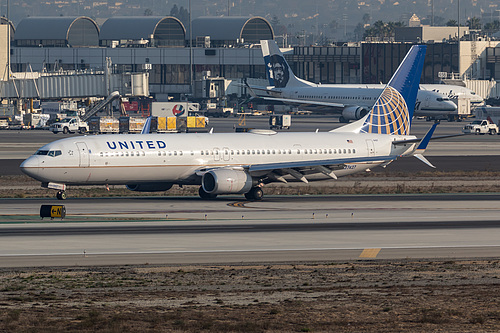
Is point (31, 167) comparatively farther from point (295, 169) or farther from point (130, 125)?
point (130, 125)

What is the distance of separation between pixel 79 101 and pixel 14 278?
131 metres

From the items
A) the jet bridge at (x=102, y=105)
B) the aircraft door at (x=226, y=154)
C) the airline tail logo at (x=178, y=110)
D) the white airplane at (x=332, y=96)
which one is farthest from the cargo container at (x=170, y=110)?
the aircraft door at (x=226, y=154)

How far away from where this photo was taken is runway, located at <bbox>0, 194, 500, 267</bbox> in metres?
37.4

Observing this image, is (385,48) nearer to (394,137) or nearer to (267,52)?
(267,52)

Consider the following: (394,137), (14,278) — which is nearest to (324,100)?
(394,137)

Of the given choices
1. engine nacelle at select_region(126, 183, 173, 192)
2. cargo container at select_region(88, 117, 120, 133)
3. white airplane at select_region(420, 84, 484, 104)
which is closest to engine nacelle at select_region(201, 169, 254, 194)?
engine nacelle at select_region(126, 183, 173, 192)

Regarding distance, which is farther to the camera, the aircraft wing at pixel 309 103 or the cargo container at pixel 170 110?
the aircraft wing at pixel 309 103

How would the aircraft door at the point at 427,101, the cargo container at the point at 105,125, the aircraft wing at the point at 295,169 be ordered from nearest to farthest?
1. the aircraft wing at the point at 295,169
2. the cargo container at the point at 105,125
3. the aircraft door at the point at 427,101

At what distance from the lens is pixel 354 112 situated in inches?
5522

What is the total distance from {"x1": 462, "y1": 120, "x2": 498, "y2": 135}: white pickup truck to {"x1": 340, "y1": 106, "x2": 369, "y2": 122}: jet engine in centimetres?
1858

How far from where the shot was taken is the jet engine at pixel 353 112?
139625mm

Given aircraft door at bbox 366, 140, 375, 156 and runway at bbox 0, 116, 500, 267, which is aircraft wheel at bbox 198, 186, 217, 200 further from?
aircraft door at bbox 366, 140, 375, 156

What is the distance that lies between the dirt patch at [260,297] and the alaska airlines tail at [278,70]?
122348mm

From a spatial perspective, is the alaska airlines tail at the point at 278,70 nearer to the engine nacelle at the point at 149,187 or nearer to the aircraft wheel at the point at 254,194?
the aircraft wheel at the point at 254,194
